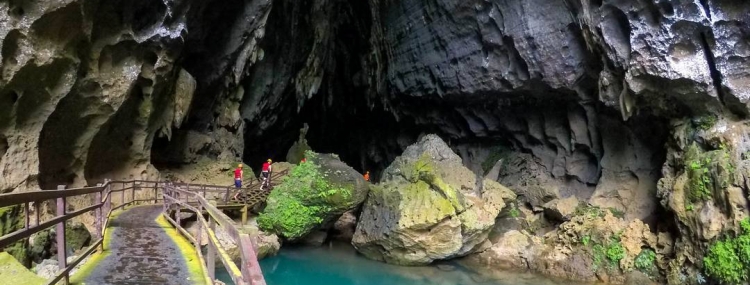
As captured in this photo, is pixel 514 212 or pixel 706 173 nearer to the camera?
pixel 706 173

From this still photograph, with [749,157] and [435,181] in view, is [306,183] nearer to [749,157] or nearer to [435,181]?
[435,181]

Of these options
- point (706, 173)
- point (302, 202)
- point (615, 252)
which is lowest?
point (615, 252)

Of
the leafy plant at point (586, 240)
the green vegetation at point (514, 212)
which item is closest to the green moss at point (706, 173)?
the leafy plant at point (586, 240)

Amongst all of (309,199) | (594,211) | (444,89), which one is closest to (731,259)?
(594,211)

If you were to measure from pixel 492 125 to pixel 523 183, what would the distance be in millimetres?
3188

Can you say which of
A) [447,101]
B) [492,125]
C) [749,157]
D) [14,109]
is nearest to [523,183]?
[492,125]

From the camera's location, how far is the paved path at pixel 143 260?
436cm

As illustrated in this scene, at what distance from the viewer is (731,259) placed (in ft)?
31.6

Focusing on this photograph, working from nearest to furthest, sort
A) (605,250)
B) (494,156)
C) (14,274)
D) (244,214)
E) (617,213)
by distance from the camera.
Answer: (14,274) → (605,250) → (617,213) → (244,214) → (494,156)

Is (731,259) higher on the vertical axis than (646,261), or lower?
higher

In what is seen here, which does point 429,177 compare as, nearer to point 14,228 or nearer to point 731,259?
point 731,259

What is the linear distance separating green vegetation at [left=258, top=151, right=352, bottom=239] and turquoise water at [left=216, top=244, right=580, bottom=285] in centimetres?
89

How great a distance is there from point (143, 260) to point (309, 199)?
840cm

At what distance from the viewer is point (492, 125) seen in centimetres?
1994
